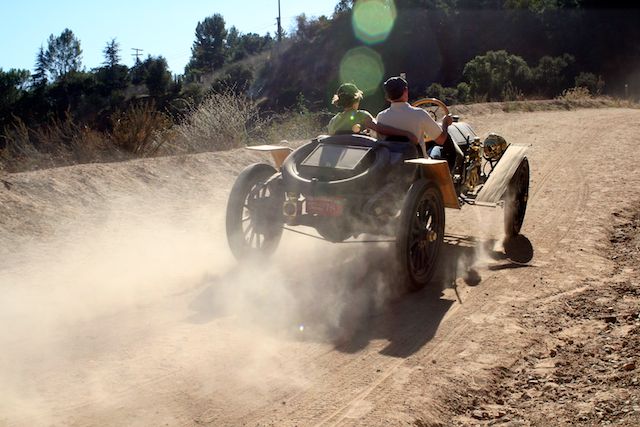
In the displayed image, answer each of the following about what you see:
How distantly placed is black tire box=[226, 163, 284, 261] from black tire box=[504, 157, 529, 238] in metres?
2.94

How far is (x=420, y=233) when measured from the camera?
21.2ft

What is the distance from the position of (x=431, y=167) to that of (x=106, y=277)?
3346mm

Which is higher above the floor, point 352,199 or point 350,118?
point 350,118

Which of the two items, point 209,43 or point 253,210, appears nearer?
point 253,210

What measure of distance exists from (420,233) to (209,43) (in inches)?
3385

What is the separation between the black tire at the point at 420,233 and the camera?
20.0 feet

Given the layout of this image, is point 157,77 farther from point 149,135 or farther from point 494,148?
point 494,148

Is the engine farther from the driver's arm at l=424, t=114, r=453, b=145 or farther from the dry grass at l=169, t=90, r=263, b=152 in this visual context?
the dry grass at l=169, t=90, r=263, b=152

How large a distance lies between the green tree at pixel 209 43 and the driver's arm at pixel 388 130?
242 ft

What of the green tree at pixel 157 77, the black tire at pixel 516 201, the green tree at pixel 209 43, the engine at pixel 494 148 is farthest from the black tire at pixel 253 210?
the green tree at pixel 209 43

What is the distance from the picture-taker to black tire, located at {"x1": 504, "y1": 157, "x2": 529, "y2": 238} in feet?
27.4

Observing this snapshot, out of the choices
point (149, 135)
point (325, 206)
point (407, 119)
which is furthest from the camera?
point (149, 135)

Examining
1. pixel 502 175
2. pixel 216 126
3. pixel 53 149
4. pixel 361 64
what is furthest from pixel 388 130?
pixel 361 64

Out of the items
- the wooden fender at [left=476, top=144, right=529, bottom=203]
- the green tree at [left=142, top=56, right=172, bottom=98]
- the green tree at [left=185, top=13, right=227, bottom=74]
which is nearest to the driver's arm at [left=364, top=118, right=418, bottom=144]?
the wooden fender at [left=476, top=144, right=529, bottom=203]
